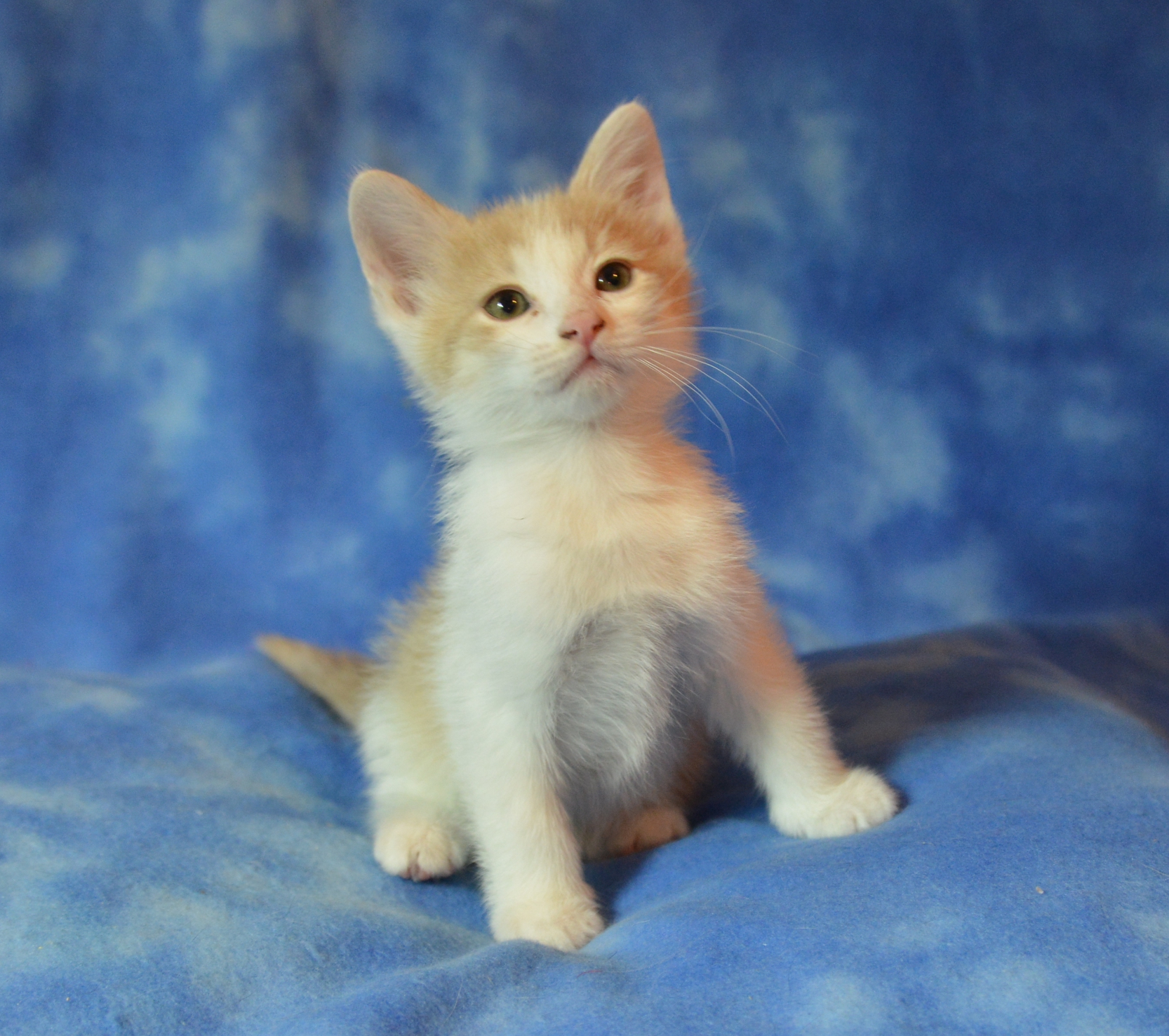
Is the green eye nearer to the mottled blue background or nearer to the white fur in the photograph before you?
the white fur

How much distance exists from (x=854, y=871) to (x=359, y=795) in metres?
0.92

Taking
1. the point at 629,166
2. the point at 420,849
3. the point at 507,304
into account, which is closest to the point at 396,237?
the point at 507,304

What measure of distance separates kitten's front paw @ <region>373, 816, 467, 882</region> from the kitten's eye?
2.52ft

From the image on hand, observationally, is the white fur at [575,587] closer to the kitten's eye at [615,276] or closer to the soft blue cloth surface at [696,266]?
the kitten's eye at [615,276]

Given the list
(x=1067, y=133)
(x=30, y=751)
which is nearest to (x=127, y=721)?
(x=30, y=751)

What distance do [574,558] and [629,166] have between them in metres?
0.57

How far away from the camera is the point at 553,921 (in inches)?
48.6

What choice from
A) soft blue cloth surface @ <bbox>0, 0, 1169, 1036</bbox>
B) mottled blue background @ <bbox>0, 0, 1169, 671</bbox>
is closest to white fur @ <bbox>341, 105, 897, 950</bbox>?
soft blue cloth surface @ <bbox>0, 0, 1169, 1036</bbox>

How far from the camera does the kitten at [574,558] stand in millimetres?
1284

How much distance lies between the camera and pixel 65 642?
8.13ft

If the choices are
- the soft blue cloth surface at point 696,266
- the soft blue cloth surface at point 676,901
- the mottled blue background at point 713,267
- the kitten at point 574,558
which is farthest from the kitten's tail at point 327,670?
the kitten at point 574,558

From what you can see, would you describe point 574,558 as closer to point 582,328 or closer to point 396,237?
point 582,328

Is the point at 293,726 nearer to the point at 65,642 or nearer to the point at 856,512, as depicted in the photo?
the point at 65,642

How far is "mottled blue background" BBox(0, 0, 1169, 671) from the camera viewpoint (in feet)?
7.61
